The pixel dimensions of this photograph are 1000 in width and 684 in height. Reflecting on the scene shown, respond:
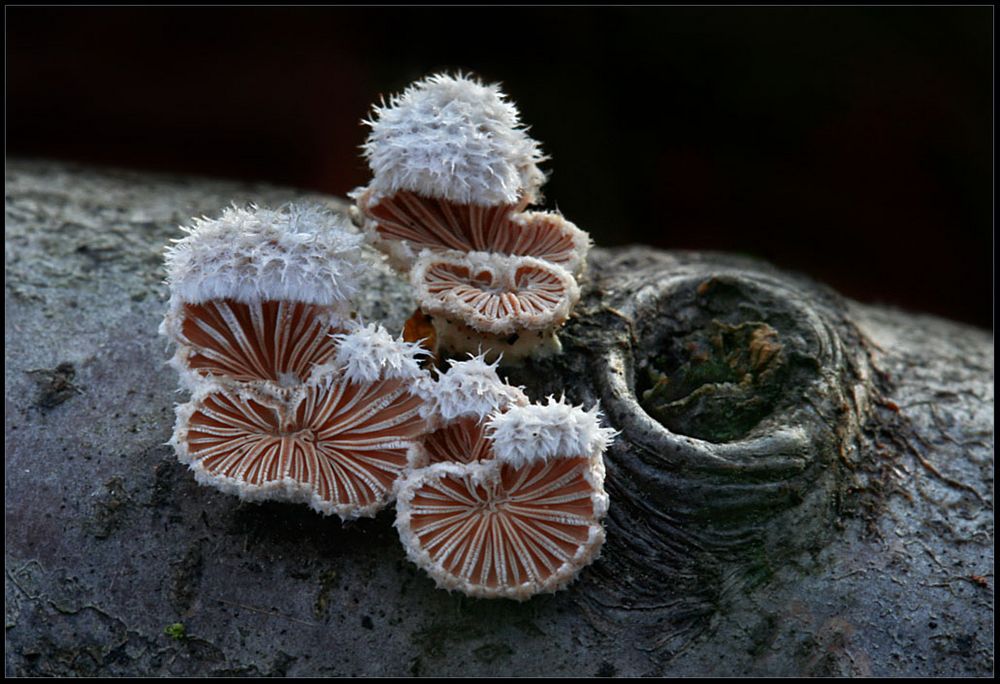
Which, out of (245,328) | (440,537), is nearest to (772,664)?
(440,537)

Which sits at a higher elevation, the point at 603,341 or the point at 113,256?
the point at 603,341

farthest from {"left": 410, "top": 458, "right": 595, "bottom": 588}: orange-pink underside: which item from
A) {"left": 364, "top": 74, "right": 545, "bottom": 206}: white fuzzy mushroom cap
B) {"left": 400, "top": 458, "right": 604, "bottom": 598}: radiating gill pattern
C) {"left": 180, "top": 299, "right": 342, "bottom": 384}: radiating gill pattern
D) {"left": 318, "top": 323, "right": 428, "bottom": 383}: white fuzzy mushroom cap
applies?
{"left": 364, "top": 74, "right": 545, "bottom": 206}: white fuzzy mushroom cap

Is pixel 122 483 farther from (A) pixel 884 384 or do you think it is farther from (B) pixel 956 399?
(B) pixel 956 399

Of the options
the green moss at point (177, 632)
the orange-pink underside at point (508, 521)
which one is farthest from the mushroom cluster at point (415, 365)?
the green moss at point (177, 632)

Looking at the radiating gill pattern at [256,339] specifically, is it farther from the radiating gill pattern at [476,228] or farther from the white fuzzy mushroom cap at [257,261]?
the radiating gill pattern at [476,228]

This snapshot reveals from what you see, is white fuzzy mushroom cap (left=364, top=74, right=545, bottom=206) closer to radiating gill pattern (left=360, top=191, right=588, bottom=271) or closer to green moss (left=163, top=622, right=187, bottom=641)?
radiating gill pattern (left=360, top=191, right=588, bottom=271)

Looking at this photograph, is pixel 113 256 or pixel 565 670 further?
pixel 113 256
